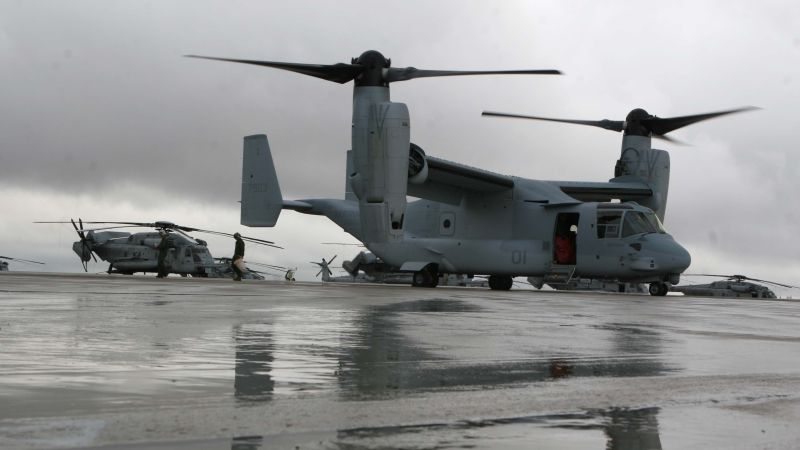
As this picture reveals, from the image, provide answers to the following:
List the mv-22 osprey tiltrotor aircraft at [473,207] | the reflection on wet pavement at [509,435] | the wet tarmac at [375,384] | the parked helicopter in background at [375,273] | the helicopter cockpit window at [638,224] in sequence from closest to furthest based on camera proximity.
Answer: the reflection on wet pavement at [509,435] < the wet tarmac at [375,384] < the mv-22 osprey tiltrotor aircraft at [473,207] < the helicopter cockpit window at [638,224] < the parked helicopter in background at [375,273]

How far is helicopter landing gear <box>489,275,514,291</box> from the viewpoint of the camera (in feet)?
113

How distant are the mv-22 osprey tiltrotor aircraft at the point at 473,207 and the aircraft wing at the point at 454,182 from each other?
5cm

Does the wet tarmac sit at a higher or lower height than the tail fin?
lower

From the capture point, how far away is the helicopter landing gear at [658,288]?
101 feet

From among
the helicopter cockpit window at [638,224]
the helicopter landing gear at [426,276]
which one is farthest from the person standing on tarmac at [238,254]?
the helicopter cockpit window at [638,224]

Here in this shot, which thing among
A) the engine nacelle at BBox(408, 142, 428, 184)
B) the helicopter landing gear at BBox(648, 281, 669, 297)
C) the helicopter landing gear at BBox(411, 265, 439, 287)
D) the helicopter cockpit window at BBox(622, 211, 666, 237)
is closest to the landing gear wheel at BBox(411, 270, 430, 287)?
the helicopter landing gear at BBox(411, 265, 439, 287)

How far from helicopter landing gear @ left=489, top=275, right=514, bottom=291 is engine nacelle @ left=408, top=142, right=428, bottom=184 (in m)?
6.39

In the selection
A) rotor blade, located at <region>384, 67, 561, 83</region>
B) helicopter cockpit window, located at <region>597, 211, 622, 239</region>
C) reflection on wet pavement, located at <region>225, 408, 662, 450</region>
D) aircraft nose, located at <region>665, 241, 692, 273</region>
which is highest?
rotor blade, located at <region>384, 67, 561, 83</region>

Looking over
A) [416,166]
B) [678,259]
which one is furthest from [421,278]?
[678,259]

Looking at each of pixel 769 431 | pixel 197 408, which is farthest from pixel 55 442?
pixel 769 431

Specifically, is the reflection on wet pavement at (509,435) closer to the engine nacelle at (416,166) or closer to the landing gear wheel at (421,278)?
the engine nacelle at (416,166)

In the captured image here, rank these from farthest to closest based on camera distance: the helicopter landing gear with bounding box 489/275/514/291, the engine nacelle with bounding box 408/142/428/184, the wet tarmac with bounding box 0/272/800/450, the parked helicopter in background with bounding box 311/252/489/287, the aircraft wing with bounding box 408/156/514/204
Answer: the parked helicopter in background with bounding box 311/252/489/287 → the helicopter landing gear with bounding box 489/275/514/291 → the aircraft wing with bounding box 408/156/514/204 → the engine nacelle with bounding box 408/142/428/184 → the wet tarmac with bounding box 0/272/800/450

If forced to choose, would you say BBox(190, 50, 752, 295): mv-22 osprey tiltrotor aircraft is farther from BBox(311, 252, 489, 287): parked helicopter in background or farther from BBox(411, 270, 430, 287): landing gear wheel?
BBox(311, 252, 489, 287): parked helicopter in background

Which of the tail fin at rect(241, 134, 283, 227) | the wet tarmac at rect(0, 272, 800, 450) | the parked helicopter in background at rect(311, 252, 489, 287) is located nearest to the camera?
the wet tarmac at rect(0, 272, 800, 450)
